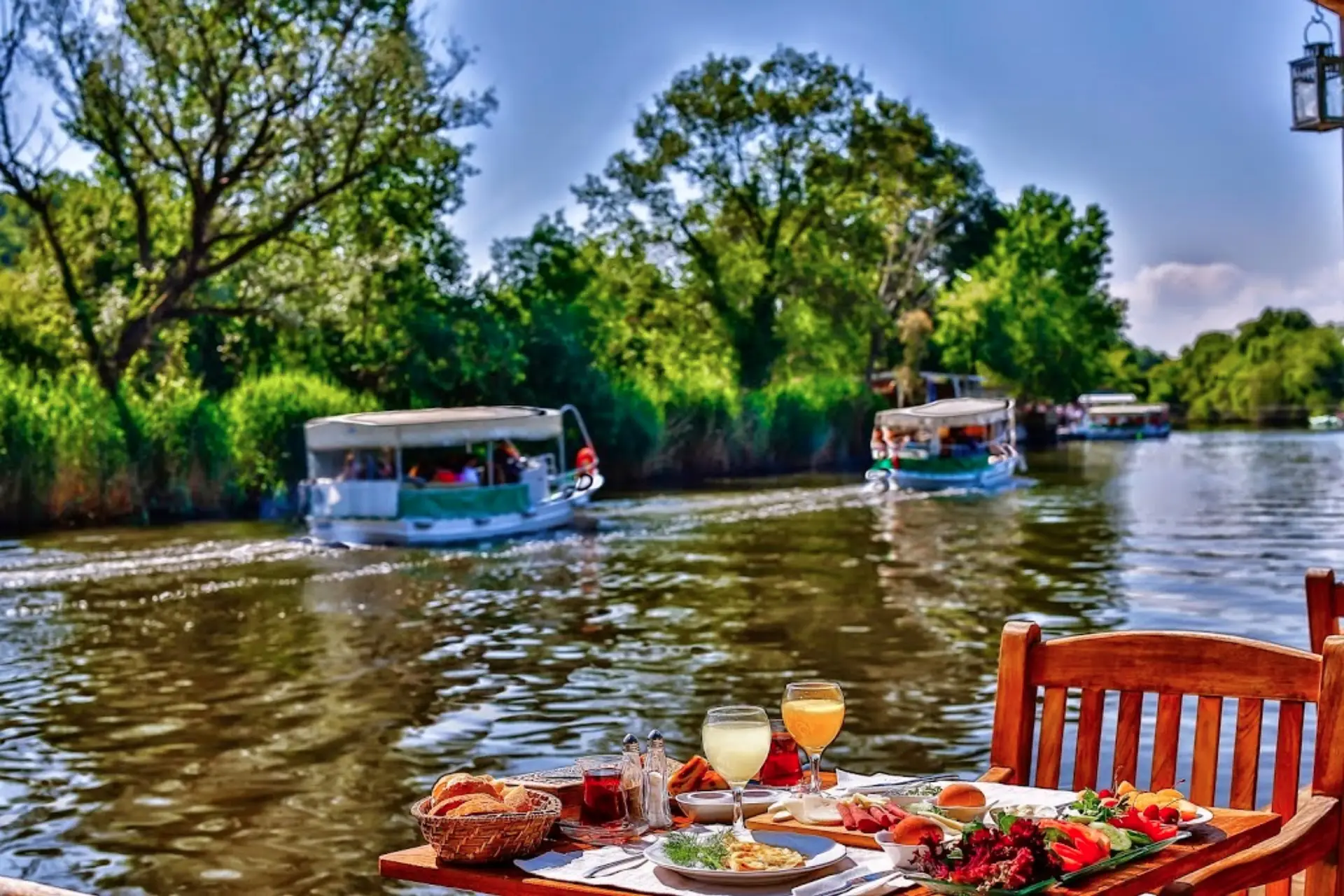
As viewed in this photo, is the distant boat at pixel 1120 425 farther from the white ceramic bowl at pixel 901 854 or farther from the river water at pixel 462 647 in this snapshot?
the white ceramic bowl at pixel 901 854

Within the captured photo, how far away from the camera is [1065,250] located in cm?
8938

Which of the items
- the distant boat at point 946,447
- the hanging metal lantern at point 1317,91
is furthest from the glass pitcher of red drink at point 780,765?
the distant boat at point 946,447

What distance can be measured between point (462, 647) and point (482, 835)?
13485mm

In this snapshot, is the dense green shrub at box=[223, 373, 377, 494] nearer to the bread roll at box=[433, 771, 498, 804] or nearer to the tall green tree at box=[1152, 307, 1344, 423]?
the bread roll at box=[433, 771, 498, 804]

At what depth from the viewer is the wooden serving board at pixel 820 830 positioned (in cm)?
300

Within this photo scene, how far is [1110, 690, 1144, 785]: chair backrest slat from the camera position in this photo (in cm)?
370

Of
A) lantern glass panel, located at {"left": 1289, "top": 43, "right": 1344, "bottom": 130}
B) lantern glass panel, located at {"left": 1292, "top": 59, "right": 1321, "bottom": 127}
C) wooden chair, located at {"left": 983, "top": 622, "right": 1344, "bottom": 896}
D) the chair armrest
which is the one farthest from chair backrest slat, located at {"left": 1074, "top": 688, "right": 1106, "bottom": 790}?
lantern glass panel, located at {"left": 1292, "top": 59, "right": 1321, "bottom": 127}

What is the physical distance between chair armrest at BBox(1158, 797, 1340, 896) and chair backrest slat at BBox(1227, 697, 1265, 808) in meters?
0.31

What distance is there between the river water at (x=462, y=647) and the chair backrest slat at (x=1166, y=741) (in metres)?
4.76

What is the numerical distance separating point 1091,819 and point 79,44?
38.8 meters

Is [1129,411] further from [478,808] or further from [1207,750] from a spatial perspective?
[478,808]

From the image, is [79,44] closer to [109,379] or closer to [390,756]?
[109,379]

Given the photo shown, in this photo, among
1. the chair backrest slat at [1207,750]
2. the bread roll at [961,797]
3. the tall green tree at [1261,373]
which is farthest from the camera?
the tall green tree at [1261,373]

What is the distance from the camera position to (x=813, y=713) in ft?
10.5
